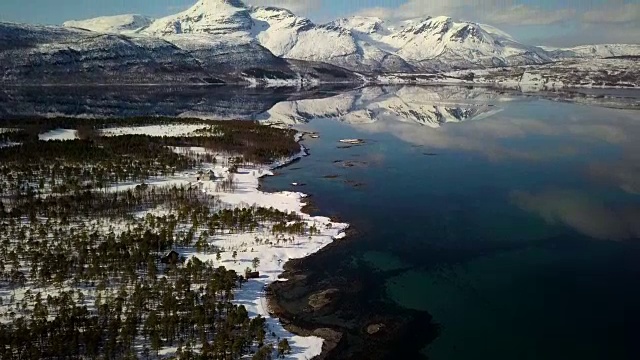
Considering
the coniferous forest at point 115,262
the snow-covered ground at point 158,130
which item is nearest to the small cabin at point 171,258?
the coniferous forest at point 115,262

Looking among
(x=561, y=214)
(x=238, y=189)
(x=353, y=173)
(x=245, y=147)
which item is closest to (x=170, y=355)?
(x=238, y=189)

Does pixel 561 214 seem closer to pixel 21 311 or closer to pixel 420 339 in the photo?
pixel 420 339

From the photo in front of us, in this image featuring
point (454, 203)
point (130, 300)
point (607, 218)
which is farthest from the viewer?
point (454, 203)

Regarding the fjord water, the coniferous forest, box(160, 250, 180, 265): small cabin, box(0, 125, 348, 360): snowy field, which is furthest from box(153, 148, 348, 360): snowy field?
the fjord water

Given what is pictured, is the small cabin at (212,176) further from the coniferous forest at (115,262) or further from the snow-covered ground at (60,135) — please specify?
the snow-covered ground at (60,135)

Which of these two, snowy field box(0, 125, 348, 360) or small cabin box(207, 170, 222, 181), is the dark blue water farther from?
small cabin box(207, 170, 222, 181)
